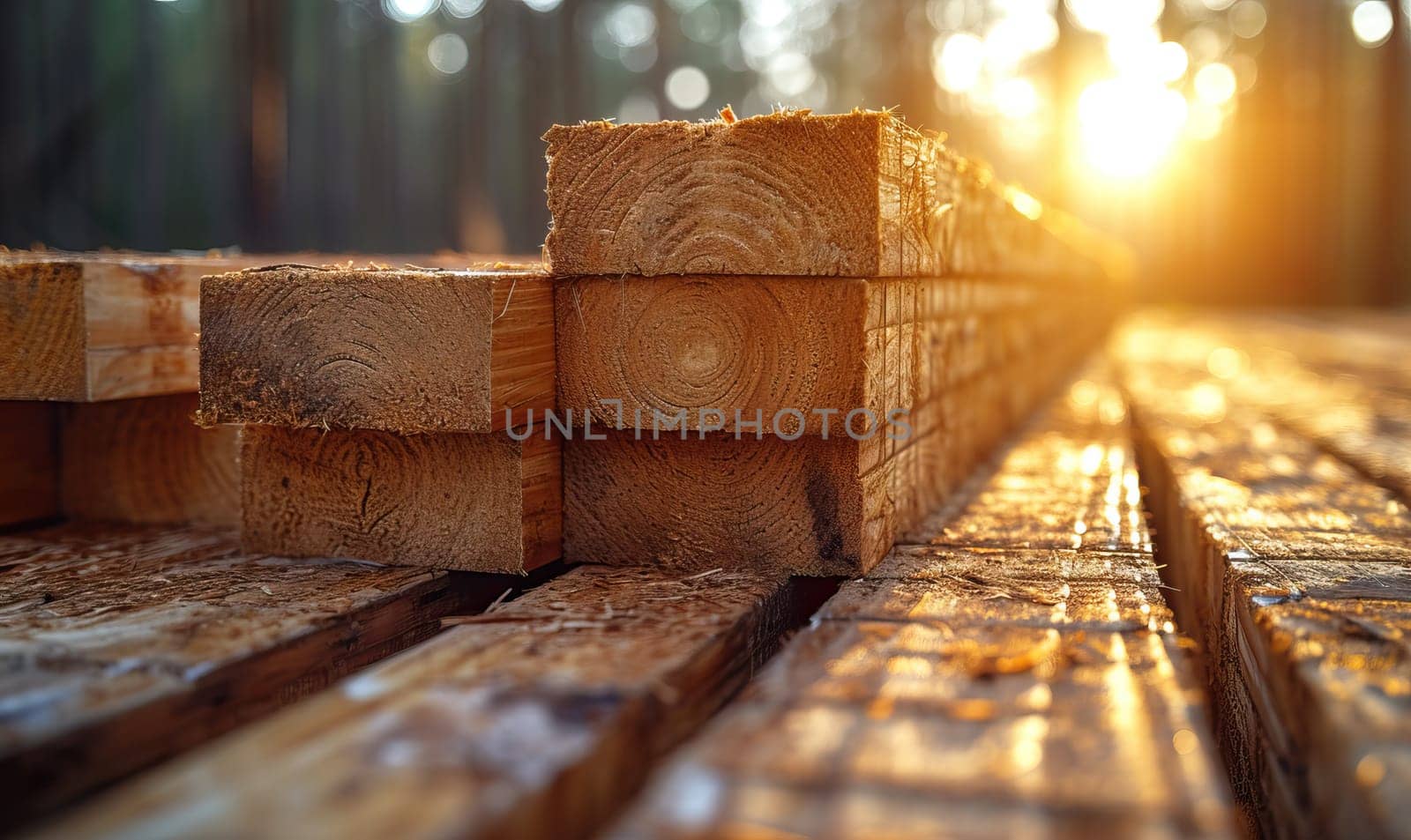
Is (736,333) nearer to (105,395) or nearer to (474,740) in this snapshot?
(474,740)

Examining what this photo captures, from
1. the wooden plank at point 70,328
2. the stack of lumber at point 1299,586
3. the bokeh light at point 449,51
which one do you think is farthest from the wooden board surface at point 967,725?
the bokeh light at point 449,51

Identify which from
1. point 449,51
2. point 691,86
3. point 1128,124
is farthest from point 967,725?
point 691,86

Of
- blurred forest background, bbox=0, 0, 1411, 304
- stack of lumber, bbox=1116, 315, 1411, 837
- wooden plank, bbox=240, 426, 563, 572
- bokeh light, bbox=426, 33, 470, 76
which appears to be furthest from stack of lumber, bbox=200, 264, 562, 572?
bokeh light, bbox=426, 33, 470, 76

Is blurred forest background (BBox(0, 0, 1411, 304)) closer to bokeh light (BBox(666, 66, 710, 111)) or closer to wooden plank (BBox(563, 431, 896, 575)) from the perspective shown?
bokeh light (BBox(666, 66, 710, 111))

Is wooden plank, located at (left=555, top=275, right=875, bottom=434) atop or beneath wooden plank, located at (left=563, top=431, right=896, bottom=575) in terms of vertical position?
atop

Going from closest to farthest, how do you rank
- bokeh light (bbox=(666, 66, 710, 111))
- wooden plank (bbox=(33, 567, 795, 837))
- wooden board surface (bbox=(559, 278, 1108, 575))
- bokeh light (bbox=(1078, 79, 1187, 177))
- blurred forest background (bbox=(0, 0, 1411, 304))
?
wooden plank (bbox=(33, 567, 795, 837))
wooden board surface (bbox=(559, 278, 1108, 575))
blurred forest background (bbox=(0, 0, 1411, 304))
bokeh light (bbox=(1078, 79, 1187, 177))
bokeh light (bbox=(666, 66, 710, 111))

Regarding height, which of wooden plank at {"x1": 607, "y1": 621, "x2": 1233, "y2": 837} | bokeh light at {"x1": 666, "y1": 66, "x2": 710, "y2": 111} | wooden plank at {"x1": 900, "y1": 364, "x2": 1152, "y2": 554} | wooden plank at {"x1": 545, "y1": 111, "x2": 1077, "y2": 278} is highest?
bokeh light at {"x1": 666, "y1": 66, "x2": 710, "y2": 111}

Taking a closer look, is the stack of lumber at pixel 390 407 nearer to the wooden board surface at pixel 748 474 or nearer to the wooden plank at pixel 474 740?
the wooden board surface at pixel 748 474

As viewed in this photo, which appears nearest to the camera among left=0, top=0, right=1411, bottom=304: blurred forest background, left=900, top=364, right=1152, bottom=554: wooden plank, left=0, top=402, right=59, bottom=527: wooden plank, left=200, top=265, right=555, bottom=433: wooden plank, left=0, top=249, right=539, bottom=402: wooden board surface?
left=200, top=265, right=555, bottom=433: wooden plank
